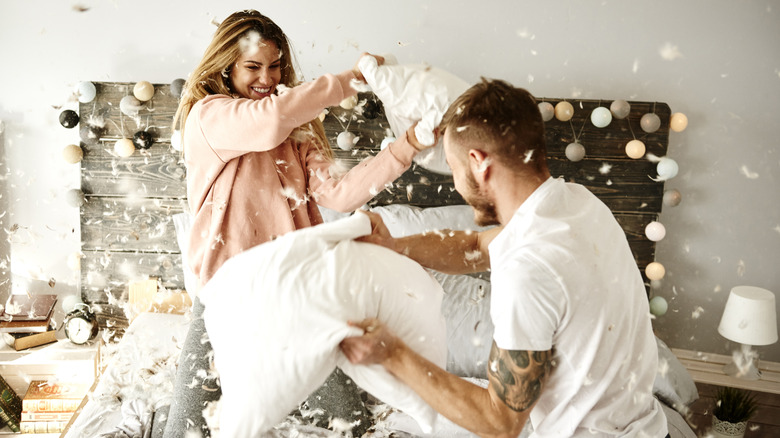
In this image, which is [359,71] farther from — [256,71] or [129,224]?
[129,224]

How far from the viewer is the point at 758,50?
90.5 inches

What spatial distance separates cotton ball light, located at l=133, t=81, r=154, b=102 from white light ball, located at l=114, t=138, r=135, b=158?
180mm

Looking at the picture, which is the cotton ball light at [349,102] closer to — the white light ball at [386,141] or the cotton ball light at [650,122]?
the white light ball at [386,141]

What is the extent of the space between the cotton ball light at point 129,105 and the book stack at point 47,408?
1.08 m

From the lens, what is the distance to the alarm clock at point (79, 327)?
7.82 ft

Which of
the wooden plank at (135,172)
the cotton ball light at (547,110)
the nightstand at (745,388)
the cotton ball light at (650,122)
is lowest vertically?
the nightstand at (745,388)

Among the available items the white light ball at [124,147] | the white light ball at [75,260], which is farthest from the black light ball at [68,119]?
the white light ball at [75,260]

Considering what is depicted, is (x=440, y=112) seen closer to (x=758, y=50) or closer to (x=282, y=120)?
(x=282, y=120)

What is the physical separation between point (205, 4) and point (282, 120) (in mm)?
1233

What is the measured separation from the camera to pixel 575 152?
228 cm

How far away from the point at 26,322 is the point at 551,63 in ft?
7.50

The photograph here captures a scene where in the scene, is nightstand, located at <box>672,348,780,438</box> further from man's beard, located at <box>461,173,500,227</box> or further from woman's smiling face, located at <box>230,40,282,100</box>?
woman's smiling face, located at <box>230,40,282,100</box>

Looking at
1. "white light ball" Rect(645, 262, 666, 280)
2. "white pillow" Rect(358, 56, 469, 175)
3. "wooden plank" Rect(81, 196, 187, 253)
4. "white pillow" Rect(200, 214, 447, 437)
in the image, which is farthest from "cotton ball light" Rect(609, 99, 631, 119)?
"wooden plank" Rect(81, 196, 187, 253)

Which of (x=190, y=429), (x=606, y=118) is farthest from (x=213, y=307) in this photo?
(x=606, y=118)
